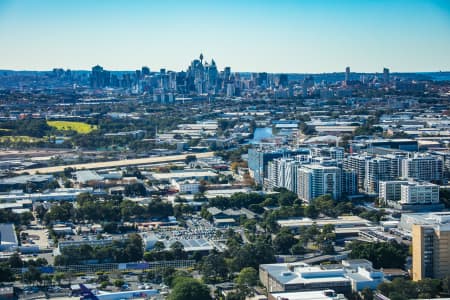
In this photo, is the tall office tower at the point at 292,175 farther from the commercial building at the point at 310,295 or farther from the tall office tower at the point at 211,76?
the tall office tower at the point at 211,76

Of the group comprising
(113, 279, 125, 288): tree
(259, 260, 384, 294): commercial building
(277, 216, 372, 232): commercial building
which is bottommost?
(277, 216, 372, 232): commercial building

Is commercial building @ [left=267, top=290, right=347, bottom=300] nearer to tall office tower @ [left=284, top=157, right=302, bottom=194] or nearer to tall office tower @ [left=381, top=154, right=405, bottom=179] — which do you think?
tall office tower @ [left=284, top=157, right=302, bottom=194]

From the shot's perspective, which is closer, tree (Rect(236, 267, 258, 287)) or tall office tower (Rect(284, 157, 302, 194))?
tree (Rect(236, 267, 258, 287))

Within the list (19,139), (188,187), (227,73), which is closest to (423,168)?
(188,187)

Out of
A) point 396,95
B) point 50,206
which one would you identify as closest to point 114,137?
point 50,206

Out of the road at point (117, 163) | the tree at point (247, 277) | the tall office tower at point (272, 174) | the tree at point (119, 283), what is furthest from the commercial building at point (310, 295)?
the road at point (117, 163)

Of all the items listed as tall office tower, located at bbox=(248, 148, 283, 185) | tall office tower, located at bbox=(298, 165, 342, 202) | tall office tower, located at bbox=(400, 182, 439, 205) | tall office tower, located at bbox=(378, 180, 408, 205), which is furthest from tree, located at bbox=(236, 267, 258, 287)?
tall office tower, located at bbox=(248, 148, 283, 185)

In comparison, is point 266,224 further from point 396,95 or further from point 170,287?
point 396,95
